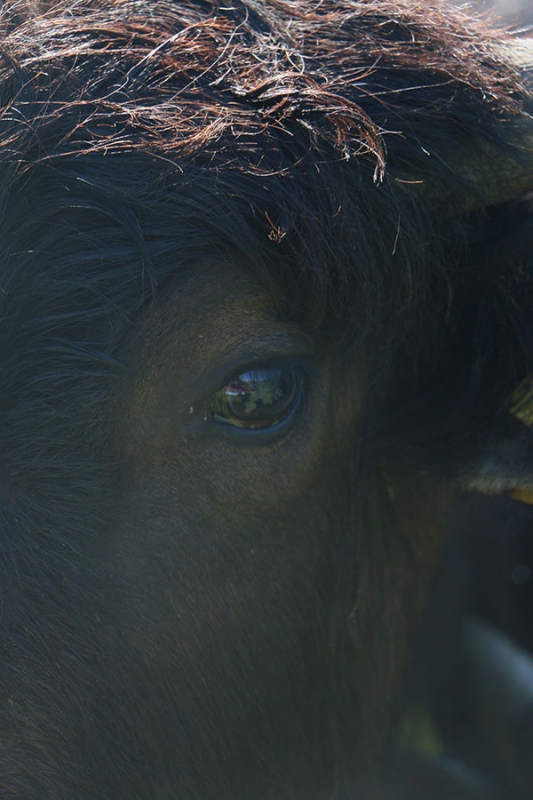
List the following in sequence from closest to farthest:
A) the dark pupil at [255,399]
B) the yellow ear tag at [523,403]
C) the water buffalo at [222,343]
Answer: the water buffalo at [222,343] → the dark pupil at [255,399] → the yellow ear tag at [523,403]

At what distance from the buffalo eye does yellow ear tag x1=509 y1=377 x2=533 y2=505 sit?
578 millimetres

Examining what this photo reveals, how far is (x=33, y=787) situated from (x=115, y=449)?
29.2 inches

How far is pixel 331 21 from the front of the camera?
2299mm

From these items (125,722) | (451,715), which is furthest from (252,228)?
(451,715)

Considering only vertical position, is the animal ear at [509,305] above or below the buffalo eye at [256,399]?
above

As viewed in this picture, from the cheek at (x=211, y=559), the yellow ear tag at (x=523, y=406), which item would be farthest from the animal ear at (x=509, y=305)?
the cheek at (x=211, y=559)

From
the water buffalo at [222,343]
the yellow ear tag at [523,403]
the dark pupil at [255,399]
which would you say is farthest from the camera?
the yellow ear tag at [523,403]

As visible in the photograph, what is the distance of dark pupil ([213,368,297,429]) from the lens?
2004 mm

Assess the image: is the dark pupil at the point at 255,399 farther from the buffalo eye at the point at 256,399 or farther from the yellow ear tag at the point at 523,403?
the yellow ear tag at the point at 523,403

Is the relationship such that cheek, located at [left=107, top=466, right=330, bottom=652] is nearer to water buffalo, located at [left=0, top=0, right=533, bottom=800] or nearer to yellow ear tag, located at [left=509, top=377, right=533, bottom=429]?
water buffalo, located at [left=0, top=0, right=533, bottom=800]

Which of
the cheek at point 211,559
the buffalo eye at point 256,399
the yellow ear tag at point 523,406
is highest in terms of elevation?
the yellow ear tag at point 523,406

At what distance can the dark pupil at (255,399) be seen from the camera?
2.00 m

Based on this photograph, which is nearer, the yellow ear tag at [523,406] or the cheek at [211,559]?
the cheek at [211,559]

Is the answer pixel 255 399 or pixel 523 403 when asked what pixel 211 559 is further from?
pixel 523 403
